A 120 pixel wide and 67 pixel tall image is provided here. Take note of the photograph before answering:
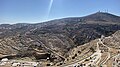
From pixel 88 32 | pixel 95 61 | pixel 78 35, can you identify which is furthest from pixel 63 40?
pixel 95 61

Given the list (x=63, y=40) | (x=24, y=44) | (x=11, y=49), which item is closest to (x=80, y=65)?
(x=11, y=49)

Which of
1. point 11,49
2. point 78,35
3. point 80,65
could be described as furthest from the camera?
point 78,35

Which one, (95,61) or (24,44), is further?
(24,44)

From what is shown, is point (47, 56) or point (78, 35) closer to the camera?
point (47, 56)

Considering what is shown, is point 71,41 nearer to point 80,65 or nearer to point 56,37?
point 56,37

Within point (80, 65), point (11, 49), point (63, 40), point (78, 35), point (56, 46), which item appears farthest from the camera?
point (78, 35)

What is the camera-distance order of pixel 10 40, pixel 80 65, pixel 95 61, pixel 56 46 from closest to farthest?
pixel 80 65 < pixel 95 61 < pixel 10 40 < pixel 56 46

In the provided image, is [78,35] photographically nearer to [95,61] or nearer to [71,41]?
[71,41]

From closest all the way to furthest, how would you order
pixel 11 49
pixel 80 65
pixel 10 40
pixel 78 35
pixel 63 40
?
pixel 80 65
pixel 11 49
pixel 10 40
pixel 63 40
pixel 78 35

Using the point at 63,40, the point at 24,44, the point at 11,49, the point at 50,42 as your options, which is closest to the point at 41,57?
the point at 11,49
